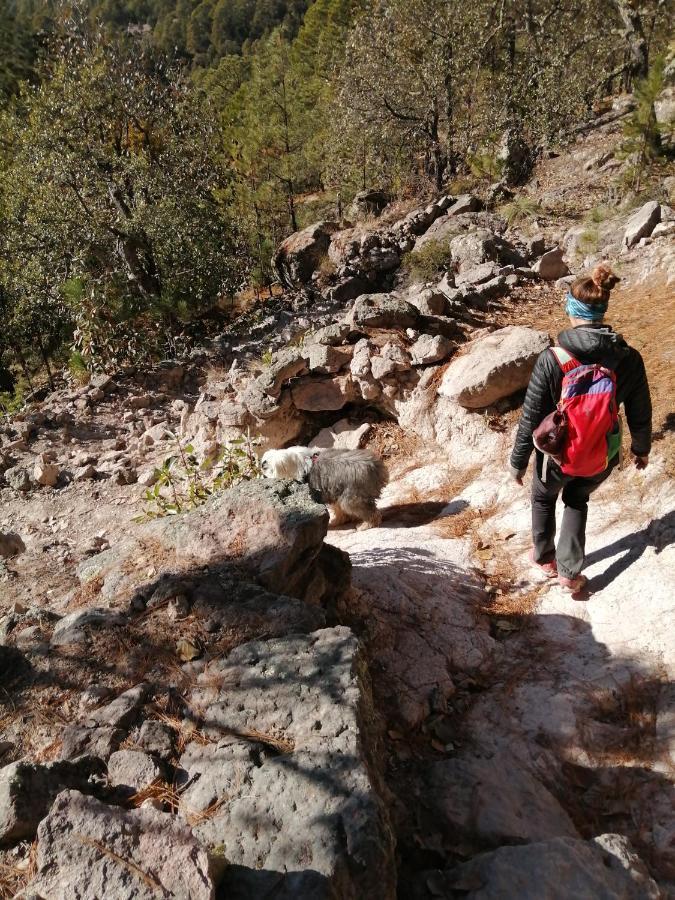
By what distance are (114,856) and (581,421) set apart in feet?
8.39

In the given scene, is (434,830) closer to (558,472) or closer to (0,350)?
(558,472)

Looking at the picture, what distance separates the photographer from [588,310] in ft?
8.98

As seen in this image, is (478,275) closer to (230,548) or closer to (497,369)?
(497,369)

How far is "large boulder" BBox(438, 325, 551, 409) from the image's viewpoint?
521cm

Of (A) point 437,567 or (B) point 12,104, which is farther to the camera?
(B) point 12,104

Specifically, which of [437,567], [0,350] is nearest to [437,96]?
[0,350]

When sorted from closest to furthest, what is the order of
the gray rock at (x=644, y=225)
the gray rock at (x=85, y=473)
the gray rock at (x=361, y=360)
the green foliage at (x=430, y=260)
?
1. the gray rock at (x=361, y=360)
2. the gray rock at (x=85, y=473)
3. the gray rock at (x=644, y=225)
4. the green foliage at (x=430, y=260)

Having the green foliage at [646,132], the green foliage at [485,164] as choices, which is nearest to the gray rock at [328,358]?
the green foliage at [646,132]

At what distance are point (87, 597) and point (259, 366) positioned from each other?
5.91 meters

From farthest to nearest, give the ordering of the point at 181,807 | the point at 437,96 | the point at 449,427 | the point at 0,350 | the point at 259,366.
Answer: the point at 437,96 < the point at 0,350 < the point at 259,366 < the point at 449,427 < the point at 181,807

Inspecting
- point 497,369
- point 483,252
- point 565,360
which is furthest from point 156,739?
point 483,252

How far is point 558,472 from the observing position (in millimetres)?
3074

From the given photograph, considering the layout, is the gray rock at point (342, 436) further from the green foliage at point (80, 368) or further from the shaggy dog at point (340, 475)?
the green foliage at point (80, 368)

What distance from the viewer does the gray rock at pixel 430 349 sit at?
6.12 metres
